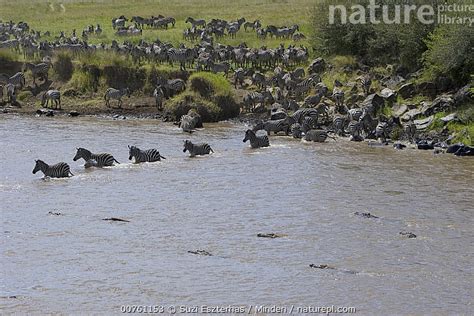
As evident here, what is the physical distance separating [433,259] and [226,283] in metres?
3.59

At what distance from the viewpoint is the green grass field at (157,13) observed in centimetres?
4478

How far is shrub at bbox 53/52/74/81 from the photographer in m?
36.5

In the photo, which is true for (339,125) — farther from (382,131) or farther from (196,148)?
(196,148)

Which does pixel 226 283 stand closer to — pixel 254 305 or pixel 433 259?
pixel 254 305

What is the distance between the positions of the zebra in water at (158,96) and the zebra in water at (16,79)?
5413 millimetres

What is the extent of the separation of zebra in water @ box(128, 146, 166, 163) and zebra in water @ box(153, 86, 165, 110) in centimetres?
930

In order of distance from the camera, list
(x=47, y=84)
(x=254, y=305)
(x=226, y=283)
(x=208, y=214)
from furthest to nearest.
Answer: (x=47, y=84) → (x=208, y=214) → (x=226, y=283) → (x=254, y=305)

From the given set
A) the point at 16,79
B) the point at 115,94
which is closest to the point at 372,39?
the point at 115,94

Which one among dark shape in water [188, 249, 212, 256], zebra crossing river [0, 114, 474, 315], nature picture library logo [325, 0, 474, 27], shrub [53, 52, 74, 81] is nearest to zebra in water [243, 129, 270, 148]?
zebra crossing river [0, 114, 474, 315]

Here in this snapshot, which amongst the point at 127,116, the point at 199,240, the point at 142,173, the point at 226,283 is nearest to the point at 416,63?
the point at 127,116

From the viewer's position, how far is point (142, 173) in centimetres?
2283

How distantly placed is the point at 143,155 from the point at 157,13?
29434mm

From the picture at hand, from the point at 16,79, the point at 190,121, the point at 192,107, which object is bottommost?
the point at 190,121

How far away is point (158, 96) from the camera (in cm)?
3362
